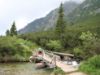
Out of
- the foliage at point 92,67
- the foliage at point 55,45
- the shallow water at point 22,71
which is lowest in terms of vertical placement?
the shallow water at point 22,71

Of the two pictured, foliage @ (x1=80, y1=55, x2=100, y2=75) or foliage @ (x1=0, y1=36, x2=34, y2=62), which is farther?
foliage @ (x1=0, y1=36, x2=34, y2=62)

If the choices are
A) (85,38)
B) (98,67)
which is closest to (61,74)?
(98,67)

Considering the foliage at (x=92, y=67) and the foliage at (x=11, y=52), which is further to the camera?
the foliage at (x=11, y=52)

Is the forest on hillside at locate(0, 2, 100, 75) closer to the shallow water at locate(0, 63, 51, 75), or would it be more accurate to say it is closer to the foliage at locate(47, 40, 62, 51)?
the foliage at locate(47, 40, 62, 51)

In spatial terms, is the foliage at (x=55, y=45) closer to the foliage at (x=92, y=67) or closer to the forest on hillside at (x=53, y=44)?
the forest on hillside at (x=53, y=44)

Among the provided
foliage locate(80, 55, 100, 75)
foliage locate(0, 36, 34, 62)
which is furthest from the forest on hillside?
foliage locate(80, 55, 100, 75)

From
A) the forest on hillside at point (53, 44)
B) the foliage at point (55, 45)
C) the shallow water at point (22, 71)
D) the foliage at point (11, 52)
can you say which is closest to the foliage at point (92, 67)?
the shallow water at point (22, 71)

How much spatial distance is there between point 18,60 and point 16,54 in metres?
2.24

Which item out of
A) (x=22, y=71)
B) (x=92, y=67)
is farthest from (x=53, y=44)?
(x=92, y=67)

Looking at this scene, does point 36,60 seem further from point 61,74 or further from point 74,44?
point 61,74

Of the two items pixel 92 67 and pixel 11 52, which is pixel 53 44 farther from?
pixel 92 67

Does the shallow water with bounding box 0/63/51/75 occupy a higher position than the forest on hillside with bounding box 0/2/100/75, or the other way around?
the forest on hillside with bounding box 0/2/100/75

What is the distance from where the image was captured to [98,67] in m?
26.6

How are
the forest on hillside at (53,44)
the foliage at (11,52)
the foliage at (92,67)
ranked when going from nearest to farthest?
the foliage at (92,67) < the forest on hillside at (53,44) < the foliage at (11,52)
